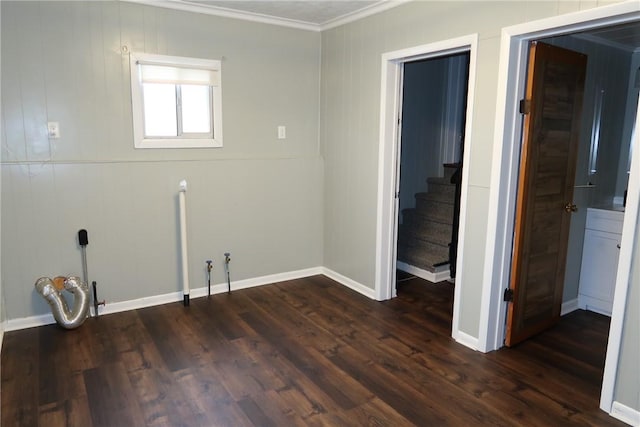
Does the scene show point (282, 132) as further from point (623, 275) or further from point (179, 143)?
point (623, 275)

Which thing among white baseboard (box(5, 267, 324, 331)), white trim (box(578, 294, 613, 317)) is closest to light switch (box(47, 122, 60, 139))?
white baseboard (box(5, 267, 324, 331))

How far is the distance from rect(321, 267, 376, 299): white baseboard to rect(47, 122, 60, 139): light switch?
8.69 feet

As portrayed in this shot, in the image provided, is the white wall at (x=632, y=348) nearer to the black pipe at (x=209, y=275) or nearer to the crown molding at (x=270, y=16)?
the crown molding at (x=270, y=16)

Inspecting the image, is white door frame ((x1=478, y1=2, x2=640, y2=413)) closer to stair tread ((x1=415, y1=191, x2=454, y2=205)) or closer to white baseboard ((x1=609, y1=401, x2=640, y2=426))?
white baseboard ((x1=609, y1=401, x2=640, y2=426))

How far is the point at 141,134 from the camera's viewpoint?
3.50m

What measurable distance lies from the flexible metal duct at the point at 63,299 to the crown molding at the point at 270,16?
2.13 meters

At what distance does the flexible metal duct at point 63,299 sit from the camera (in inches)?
124

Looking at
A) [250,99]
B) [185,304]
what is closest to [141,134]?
[250,99]

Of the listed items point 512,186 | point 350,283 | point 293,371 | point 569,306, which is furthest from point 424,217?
point 293,371

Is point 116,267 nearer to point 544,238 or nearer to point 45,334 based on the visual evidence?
point 45,334

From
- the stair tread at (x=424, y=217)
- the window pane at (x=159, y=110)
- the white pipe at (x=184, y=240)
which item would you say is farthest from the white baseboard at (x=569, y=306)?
the window pane at (x=159, y=110)

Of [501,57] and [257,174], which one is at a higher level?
[501,57]

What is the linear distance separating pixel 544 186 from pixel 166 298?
10.1 feet

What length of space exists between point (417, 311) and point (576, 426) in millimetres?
1533
